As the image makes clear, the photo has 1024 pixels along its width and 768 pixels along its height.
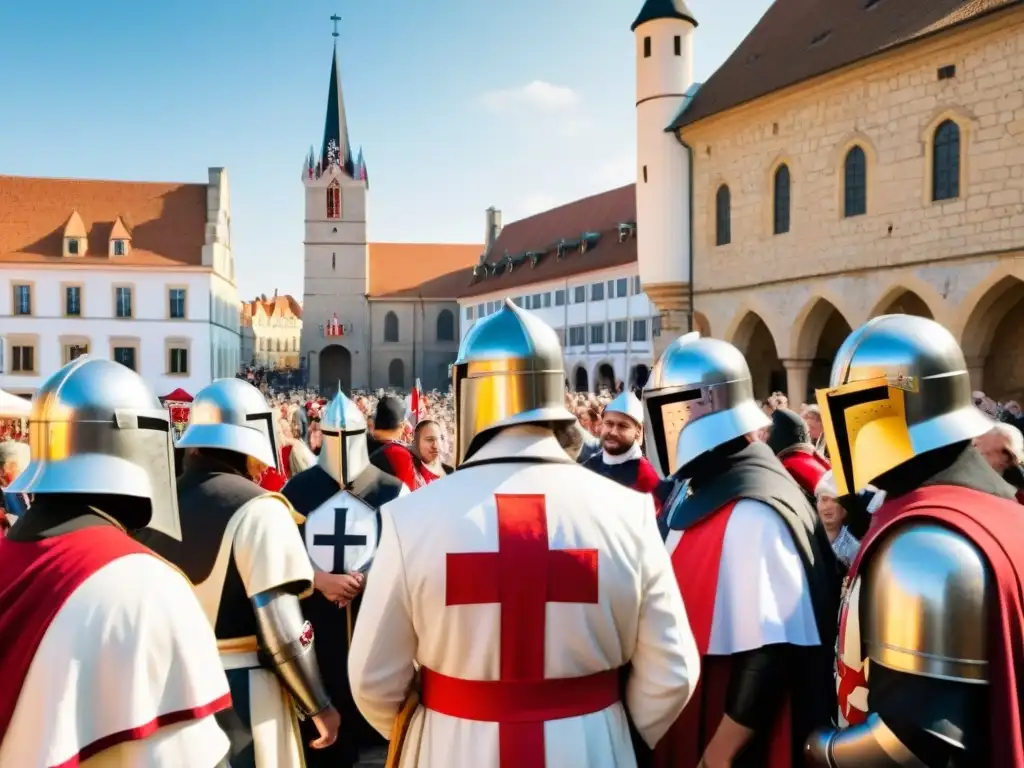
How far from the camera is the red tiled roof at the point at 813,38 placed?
1814cm

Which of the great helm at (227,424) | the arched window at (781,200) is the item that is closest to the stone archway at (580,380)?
the arched window at (781,200)

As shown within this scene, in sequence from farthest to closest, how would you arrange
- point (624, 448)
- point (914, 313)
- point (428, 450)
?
point (914, 313) < point (428, 450) < point (624, 448)

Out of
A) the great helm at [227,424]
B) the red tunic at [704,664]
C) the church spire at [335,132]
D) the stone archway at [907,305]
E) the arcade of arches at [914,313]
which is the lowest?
the red tunic at [704,664]

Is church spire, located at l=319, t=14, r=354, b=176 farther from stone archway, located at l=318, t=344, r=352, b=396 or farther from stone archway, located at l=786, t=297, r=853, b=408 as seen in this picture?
stone archway, located at l=786, t=297, r=853, b=408

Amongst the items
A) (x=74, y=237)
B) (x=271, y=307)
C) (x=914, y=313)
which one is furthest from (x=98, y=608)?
(x=271, y=307)

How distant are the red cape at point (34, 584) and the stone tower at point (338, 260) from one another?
2434 inches

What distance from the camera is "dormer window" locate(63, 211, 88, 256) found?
4369cm

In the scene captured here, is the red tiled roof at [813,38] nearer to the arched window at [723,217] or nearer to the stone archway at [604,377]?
the arched window at [723,217]

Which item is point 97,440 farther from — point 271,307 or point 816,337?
point 271,307

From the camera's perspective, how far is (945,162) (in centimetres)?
1798

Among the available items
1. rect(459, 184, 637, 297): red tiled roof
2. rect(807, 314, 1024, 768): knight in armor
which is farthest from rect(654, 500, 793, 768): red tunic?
rect(459, 184, 637, 297): red tiled roof

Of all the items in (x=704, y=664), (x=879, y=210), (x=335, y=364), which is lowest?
(x=704, y=664)

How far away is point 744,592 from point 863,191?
1919cm

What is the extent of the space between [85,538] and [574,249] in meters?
45.2
